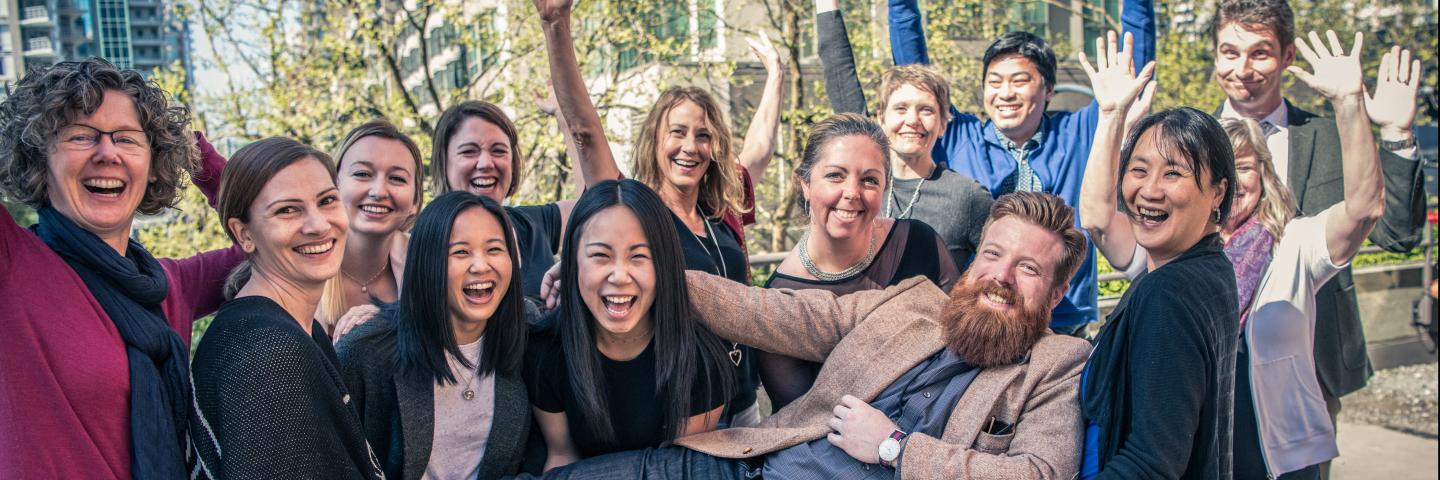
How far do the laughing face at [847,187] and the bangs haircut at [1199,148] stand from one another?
2.77 feet

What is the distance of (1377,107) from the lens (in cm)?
354

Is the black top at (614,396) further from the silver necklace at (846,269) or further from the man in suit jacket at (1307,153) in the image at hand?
the man in suit jacket at (1307,153)

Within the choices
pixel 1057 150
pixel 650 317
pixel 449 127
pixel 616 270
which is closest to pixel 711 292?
pixel 650 317

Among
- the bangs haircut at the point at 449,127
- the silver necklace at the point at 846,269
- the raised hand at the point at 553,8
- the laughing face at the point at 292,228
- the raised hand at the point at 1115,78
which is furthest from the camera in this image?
the bangs haircut at the point at 449,127

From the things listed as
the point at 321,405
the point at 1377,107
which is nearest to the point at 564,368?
the point at 321,405

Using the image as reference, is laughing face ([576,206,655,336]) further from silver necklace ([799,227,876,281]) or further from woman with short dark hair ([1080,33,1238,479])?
woman with short dark hair ([1080,33,1238,479])

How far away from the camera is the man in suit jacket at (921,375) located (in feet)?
8.65

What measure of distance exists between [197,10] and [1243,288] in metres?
8.43

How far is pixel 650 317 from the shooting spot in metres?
2.90

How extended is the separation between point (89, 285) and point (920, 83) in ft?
9.06

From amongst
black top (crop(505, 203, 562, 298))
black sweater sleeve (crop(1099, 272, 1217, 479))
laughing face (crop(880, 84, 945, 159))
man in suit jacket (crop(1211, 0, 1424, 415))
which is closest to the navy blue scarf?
black top (crop(505, 203, 562, 298))

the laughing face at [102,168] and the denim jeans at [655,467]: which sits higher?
the laughing face at [102,168]

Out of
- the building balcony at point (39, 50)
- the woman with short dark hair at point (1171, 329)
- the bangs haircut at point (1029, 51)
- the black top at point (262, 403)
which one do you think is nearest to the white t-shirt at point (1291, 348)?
the woman with short dark hair at point (1171, 329)

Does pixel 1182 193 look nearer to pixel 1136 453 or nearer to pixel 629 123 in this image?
pixel 1136 453
